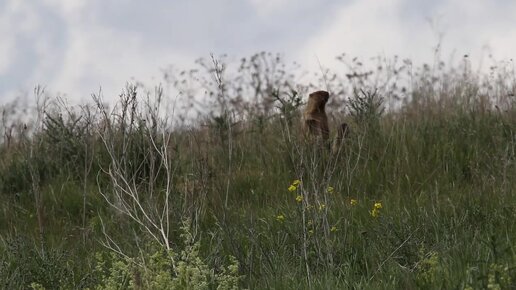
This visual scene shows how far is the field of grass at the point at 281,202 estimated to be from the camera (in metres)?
3.45

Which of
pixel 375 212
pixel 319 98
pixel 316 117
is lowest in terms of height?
pixel 375 212

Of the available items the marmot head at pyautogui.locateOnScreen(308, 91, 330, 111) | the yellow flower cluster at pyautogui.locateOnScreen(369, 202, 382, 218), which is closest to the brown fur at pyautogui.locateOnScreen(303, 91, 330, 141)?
the marmot head at pyautogui.locateOnScreen(308, 91, 330, 111)

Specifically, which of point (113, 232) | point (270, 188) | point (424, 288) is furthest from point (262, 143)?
point (424, 288)

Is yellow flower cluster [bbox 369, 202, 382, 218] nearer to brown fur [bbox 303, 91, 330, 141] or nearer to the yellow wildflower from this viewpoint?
the yellow wildflower

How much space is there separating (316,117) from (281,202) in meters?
1.03

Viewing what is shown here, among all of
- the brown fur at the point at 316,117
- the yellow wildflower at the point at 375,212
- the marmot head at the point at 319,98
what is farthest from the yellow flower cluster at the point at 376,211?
the marmot head at the point at 319,98

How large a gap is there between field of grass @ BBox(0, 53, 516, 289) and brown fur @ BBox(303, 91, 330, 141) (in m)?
0.18

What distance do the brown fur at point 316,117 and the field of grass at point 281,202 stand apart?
184 mm

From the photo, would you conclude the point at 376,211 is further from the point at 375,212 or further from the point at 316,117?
the point at 316,117

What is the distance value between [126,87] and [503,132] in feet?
10.2

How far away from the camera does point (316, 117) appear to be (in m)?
5.85

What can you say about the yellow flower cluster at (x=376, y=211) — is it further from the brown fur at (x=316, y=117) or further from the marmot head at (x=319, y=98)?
the marmot head at (x=319, y=98)

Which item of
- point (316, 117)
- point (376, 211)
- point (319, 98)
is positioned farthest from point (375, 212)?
point (319, 98)

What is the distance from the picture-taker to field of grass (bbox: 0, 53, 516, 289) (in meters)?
3.45
